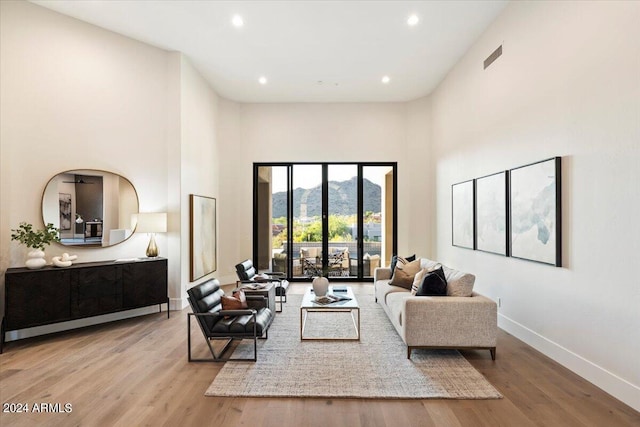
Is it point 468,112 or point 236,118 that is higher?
point 236,118

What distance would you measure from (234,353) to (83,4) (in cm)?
480

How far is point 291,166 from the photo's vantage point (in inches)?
323

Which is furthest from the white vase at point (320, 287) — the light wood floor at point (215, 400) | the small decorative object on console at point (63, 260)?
the small decorative object on console at point (63, 260)

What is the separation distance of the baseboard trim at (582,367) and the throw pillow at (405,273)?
143 cm

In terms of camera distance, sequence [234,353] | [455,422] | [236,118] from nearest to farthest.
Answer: [455,422] < [234,353] < [236,118]

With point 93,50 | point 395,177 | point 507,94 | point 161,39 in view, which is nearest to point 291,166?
point 395,177

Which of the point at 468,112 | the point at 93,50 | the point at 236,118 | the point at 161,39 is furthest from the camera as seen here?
the point at 236,118

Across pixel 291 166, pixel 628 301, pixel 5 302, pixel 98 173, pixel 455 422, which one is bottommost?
pixel 455 422

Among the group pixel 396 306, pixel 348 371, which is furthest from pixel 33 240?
pixel 396 306

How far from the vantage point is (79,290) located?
4387mm

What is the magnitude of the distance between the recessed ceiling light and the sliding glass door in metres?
3.68

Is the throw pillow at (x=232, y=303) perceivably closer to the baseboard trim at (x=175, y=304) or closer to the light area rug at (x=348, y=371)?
the light area rug at (x=348, y=371)

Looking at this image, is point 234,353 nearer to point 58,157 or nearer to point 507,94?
point 58,157

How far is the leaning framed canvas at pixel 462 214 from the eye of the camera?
559cm
